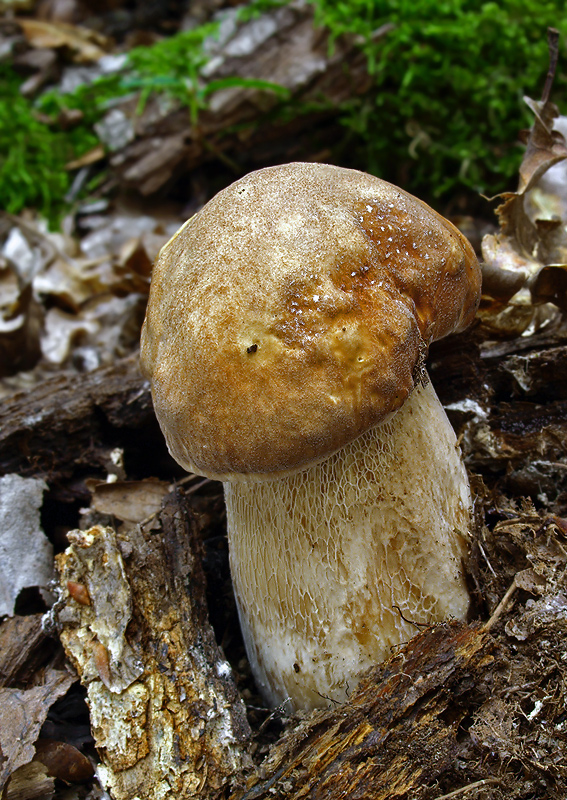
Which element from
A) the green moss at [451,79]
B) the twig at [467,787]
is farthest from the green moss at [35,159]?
the twig at [467,787]

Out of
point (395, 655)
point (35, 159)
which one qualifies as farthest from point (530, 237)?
point (35, 159)

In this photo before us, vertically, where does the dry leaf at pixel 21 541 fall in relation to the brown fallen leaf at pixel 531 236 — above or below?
below

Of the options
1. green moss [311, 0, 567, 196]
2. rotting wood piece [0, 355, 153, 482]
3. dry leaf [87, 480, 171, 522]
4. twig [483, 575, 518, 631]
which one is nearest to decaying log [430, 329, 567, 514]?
twig [483, 575, 518, 631]

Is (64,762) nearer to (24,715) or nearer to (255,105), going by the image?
(24,715)

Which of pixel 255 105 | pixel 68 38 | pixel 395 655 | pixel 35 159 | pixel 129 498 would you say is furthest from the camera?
pixel 68 38

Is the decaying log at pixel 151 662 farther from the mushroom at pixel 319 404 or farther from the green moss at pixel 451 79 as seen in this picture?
the green moss at pixel 451 79

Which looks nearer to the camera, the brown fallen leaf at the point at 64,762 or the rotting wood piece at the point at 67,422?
the brown fallen leaf at the point at 64,762

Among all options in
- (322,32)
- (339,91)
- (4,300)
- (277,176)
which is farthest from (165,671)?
(322,32)

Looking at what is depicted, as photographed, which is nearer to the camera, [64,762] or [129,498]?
[64,762]
